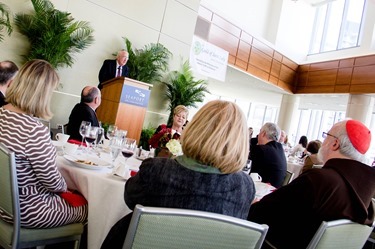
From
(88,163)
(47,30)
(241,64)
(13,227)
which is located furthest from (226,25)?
(13,227)

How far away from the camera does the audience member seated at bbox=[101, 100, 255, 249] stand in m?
1.08

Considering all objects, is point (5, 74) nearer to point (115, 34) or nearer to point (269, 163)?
point (269, 163)

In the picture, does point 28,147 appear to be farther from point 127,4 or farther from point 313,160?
→ point 127,4

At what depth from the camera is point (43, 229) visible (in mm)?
1523

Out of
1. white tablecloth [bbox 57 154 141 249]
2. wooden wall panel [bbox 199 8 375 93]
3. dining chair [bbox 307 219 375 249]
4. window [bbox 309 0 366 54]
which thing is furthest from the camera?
window [bbox 309 0 366 54]

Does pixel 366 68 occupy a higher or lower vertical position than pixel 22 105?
higher

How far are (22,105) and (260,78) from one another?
31.7ft

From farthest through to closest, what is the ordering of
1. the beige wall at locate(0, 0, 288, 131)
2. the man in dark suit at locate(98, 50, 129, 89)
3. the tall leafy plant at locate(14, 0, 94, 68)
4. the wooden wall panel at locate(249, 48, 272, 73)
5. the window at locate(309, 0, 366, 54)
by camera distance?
the window at locate(309, 0, 366, 54) < the wooden wall panel at locate(249, 48, 272, 73) < the man in dark suit at locate(98, 50, 129, 89) < the beige wall at locate(0, 0, 288, 131) < the tall leafy plant at locate(14, 0, 94, 68)

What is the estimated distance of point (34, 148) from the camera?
1.44m

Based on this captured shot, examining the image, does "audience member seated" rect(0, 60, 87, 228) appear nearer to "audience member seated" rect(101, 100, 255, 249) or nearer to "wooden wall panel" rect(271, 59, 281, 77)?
"audience member seated" rect(101, 100, 255, 249)

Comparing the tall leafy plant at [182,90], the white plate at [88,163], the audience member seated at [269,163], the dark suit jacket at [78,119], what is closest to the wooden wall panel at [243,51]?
the tall leafy plant at [182,90]

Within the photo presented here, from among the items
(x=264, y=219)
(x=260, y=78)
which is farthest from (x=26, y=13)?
(x=260, y=78)

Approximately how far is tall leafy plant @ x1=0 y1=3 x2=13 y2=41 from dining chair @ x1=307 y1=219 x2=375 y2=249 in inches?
193

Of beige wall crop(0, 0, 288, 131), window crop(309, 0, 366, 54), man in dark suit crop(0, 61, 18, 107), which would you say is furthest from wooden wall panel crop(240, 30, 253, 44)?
man in dark suit crop(0, 61, 18, 107)
